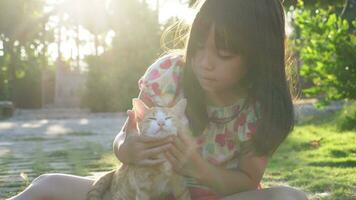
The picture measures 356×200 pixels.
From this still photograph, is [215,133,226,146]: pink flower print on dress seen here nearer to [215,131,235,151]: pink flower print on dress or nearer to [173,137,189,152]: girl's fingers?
[215,131,235,151]: pink flower print on dress

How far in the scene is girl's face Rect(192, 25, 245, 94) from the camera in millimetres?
2234

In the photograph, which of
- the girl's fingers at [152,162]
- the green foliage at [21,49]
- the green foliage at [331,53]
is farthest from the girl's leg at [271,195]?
the green foliage at [21,49]

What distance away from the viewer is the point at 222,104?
2.53 meters

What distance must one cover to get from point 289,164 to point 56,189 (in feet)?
10.9

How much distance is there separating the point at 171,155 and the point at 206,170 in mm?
219

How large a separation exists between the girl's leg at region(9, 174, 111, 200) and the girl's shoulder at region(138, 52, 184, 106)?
0.46 m

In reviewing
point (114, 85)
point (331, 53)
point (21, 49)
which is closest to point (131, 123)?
point (331, 53)

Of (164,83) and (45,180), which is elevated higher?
(164,83)

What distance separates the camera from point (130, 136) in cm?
228

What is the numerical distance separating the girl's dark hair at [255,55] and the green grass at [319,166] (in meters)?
1.38

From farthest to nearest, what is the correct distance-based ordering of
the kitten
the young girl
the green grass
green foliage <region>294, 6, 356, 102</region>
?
green foliage <region>294, 6, 356, 102</region>, the green grass, the young girl, the kitten

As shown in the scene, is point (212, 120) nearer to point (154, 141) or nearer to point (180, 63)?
point (180, 63)

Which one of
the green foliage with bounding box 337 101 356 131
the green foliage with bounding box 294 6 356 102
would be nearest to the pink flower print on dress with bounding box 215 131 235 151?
the green foliage with bounding box 294 6 356 102

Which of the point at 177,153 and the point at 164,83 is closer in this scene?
the point at 177,153
